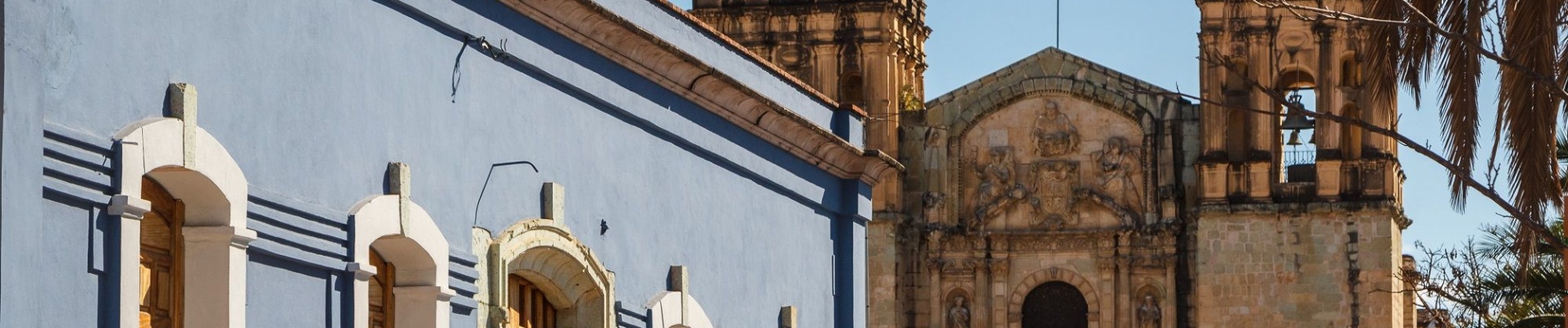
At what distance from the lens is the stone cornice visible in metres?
16.5

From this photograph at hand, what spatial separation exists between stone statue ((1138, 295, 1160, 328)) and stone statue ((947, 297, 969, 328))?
2251 millimetres

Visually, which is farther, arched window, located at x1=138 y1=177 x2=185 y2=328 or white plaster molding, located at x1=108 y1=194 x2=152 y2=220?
arched window, located at x1=138 y1=177 x2=185 y2=328

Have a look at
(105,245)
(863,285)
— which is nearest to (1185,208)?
(863,285)

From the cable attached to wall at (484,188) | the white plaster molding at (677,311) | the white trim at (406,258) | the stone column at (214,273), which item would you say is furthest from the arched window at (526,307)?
the stone column at (214,273)

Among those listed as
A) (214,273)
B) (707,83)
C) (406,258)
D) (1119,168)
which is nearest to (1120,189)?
(1119,168)

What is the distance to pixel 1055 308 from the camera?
121 feet

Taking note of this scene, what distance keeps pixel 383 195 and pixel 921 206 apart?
896 inches

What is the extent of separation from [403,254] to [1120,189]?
22.4m

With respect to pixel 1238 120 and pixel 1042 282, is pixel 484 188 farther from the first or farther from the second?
pixel 1042 282

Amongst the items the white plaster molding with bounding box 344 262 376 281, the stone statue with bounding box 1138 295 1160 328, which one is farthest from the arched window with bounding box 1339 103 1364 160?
the white plaster molding with bounding box 344 262 376 281

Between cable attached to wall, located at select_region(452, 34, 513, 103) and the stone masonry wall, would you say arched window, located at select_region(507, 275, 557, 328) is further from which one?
the stone masonry wall

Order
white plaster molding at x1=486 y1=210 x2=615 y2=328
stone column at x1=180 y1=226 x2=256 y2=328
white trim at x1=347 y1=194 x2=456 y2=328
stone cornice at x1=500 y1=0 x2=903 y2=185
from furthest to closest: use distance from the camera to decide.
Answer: stone cornice at x1=500 y1=0 x2=903 y2=185
white plaster molding at x1=486 y1=210 x2=615 y2=328
white trim at x1=347 y1=194 x2=456 y2=328
stone column at x1=180 y1=226 x2=256 y2=328

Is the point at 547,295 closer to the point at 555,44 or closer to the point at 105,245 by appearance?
the point at 555,44

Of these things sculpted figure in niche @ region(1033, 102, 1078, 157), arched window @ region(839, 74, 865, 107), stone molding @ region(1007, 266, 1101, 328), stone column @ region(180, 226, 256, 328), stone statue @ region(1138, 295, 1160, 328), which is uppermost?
arched window @ region(839, 74, 865, 107)
